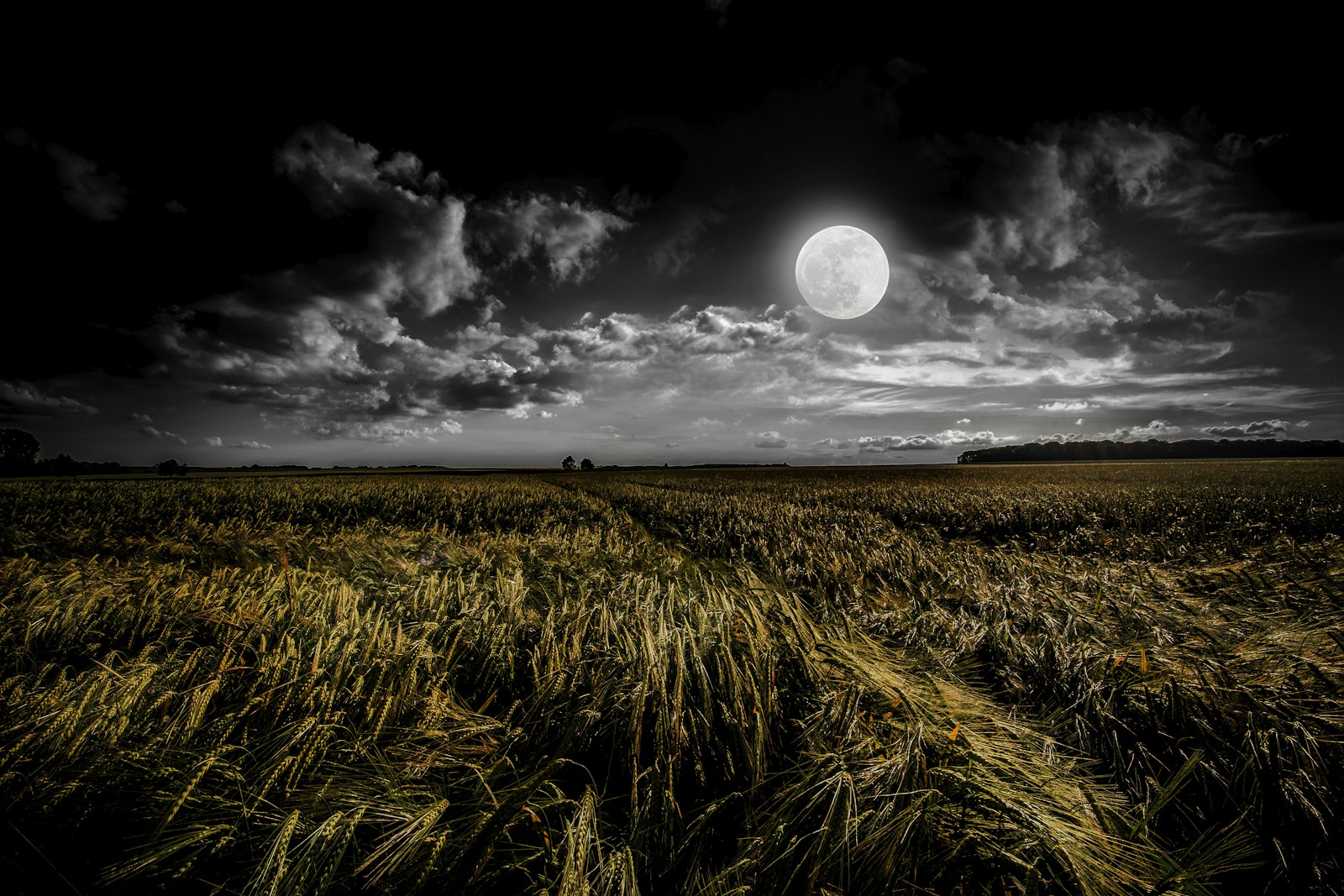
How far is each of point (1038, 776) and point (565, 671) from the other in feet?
6.25

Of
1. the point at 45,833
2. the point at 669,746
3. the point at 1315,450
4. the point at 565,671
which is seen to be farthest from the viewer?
the point at 1315,450

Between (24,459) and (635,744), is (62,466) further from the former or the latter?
(635,744)

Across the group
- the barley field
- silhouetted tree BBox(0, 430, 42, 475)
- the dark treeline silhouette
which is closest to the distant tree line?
silhouetted tree BBox(0, 430, 42, 475)

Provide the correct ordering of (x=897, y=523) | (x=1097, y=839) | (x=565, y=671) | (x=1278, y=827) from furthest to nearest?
(x=897, y=523) → (x=565, y=671) → (x=1278, y=827) → (x=1097, y=839)

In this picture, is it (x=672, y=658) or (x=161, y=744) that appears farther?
(x=672, y=658)

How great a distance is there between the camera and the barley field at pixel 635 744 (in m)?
1.31

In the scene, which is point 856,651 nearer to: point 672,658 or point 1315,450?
point 672,658

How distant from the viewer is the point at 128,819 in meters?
1.35

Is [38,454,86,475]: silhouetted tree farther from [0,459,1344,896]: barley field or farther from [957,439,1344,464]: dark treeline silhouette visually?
[957,439,1344,464]: dark treeline silhouette

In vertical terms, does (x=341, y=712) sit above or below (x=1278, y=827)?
above

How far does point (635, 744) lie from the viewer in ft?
5.51

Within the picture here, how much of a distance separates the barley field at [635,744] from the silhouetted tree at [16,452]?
13380 cm

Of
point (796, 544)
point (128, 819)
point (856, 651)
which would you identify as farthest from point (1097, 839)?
point (796, 544)

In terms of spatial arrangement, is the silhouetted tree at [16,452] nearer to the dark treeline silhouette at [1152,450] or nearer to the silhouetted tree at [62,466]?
the silhouetted tree at [62,466]
